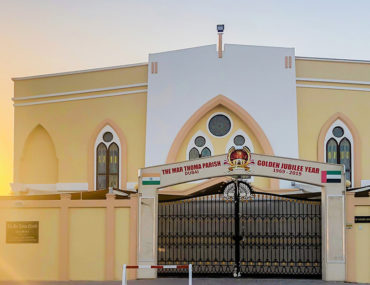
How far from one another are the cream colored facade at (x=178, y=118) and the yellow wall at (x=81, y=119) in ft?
0.14

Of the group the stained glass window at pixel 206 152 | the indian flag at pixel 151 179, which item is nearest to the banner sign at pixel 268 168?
the indian flag at pixel 151 179

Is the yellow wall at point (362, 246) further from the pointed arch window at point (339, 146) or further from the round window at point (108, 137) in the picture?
the round window at point (108, 137)

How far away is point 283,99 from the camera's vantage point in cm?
2527

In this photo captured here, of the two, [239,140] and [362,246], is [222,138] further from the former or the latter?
[362,246]

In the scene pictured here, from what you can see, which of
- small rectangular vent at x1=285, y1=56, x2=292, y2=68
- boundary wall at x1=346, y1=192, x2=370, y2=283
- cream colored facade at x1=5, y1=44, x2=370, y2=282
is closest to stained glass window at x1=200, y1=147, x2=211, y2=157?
cream colored facade at x1=5, y1=44, x2=370, y2=282

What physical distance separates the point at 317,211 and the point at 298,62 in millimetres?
8934

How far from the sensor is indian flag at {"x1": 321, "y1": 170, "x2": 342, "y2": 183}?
57.8 ft

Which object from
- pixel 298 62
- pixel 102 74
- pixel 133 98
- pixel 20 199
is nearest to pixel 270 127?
pixel 298 62

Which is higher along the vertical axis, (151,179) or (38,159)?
(38,159)

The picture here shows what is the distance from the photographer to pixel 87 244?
1803 centimetres

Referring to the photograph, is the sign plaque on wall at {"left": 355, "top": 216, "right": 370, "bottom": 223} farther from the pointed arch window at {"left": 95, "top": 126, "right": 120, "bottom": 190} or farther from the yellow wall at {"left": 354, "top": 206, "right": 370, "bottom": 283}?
the pointed arch window at {"left": 95, "top": 126, "right": 120, "bottom": 190}

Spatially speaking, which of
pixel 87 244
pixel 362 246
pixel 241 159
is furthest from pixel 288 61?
pixel 87 244

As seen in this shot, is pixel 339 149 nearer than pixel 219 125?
Yes

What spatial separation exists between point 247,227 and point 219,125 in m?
8.21
